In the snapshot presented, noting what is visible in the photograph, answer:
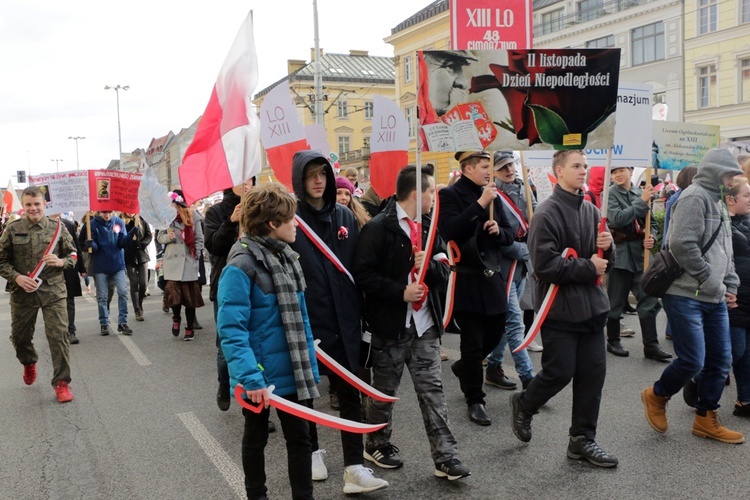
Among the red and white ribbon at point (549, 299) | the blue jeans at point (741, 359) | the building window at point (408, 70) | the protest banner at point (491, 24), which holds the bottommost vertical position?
the blue jeans at point (741, 359)

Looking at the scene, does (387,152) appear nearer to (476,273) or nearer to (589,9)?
(476,273)

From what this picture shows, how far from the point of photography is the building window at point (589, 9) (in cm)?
3886

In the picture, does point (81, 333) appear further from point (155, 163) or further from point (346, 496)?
point (155, 163)

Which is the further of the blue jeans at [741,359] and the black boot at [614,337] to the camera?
the black boot at [614,337]

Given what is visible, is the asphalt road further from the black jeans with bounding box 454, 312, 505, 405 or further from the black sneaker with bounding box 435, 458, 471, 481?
the black jeans with bounding box 454, 312, 505, 405

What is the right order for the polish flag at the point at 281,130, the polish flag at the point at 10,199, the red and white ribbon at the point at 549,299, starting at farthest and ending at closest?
1. the polish flag at the point at 10,199
2. the polish flag at the point at 281,130
3. the red and white ribbon at the point at 549,299

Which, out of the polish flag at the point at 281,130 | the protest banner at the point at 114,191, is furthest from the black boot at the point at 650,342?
the protest banner at the point at 114,191

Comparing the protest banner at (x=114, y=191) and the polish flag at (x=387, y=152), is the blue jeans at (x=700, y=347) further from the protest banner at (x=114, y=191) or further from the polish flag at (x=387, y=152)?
the protest banner at (x=114, y=191)

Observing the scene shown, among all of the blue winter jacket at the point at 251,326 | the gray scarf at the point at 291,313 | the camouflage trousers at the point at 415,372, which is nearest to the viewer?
the blue winter jacket at the point at 251,326

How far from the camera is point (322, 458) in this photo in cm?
471

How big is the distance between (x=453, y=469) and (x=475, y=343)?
1.36 m

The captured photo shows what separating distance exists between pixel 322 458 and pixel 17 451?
2282 millimetres

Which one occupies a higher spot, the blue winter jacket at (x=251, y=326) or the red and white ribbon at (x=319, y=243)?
the red and white ribbon at (x=319, y=243)

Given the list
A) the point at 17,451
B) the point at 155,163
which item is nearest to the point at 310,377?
the point at 17,451
